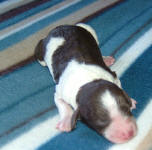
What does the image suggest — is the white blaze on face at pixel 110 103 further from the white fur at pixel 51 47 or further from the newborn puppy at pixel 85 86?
the white fur at pixel 51 47

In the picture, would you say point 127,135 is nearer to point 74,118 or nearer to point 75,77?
point 74,118

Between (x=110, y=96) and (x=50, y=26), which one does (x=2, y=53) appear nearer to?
(x=50, y=26)

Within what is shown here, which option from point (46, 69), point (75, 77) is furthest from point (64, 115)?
point (46, 69)

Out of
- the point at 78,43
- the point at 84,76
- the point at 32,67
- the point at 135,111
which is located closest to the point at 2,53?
the point at 32,67

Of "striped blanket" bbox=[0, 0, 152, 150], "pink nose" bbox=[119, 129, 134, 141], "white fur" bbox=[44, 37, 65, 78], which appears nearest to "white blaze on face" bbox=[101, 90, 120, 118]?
"pink nose" bbox=[119, 129, 134, 141]

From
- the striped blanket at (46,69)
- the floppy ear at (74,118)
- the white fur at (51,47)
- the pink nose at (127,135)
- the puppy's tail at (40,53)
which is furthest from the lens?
the puppy's tail at (40,53)

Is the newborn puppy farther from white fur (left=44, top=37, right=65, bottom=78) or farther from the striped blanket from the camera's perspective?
the striped blanket

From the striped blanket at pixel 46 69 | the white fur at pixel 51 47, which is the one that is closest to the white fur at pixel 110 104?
the striped blanket at pixel 46 69
